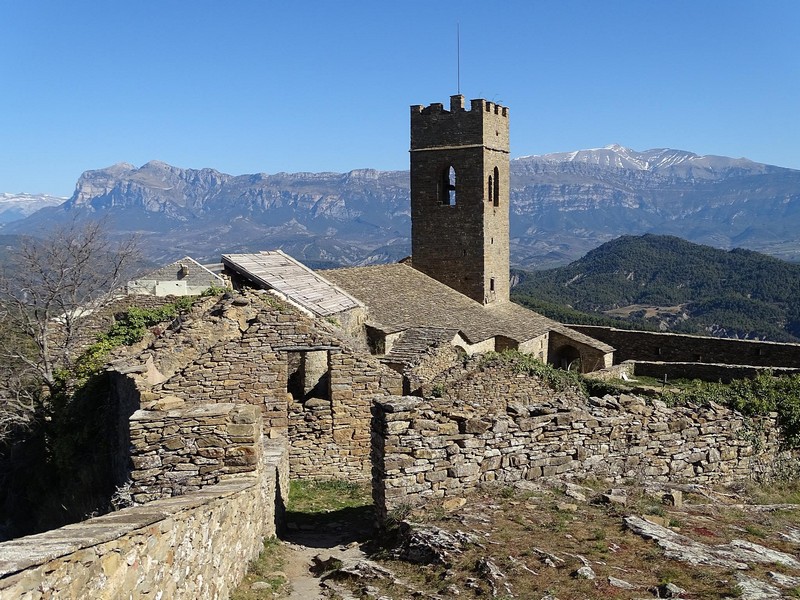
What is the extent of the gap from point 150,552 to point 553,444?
560 cm

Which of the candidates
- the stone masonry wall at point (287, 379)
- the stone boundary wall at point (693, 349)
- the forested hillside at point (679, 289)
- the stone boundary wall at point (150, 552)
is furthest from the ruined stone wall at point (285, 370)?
the forested hillside at point (679, 289)

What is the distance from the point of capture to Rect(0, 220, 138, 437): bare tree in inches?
688

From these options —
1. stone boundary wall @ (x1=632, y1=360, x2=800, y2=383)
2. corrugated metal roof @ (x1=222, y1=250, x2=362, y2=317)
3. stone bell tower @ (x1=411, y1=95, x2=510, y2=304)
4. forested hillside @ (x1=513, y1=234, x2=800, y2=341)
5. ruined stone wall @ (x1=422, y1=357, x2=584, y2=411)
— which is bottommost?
forested hillside @ (x1=513, y1=234, x2=800, y2=341)

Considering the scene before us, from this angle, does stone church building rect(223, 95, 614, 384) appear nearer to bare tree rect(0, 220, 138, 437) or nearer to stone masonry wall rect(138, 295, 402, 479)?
bare tree rect(0, 220, 138, 437)

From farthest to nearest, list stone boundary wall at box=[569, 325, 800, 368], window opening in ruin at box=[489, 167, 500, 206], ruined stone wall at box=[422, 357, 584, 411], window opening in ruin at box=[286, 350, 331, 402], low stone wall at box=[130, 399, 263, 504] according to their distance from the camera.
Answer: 1. window opening in ruin at box=[489, 167, 500, 206]
2. stone boundary wall at box=[569, 325, 800, 368]
3. ruined stone wall at box=[422, 357, 584, 411]
4. window opening in ruin at box=[286, 350, 331, 402]
5. low stone wall at box=[130, 399, 263, 504]

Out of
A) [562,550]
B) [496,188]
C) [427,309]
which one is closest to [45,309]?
[427,309]

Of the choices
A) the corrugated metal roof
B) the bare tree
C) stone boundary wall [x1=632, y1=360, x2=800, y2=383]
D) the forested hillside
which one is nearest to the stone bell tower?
stone boundary wall [x1=632, y1=360, x2=800, y2=383]

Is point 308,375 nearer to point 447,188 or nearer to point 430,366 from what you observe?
point 430,366

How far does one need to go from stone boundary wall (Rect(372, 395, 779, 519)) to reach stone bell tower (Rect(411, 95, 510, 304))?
22.6 m

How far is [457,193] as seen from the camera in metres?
33.9

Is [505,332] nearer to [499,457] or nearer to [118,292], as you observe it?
[118,292]

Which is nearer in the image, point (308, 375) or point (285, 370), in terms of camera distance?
point (285, 370)

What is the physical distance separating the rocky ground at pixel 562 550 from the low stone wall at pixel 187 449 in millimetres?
1336

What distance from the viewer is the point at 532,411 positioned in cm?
972
